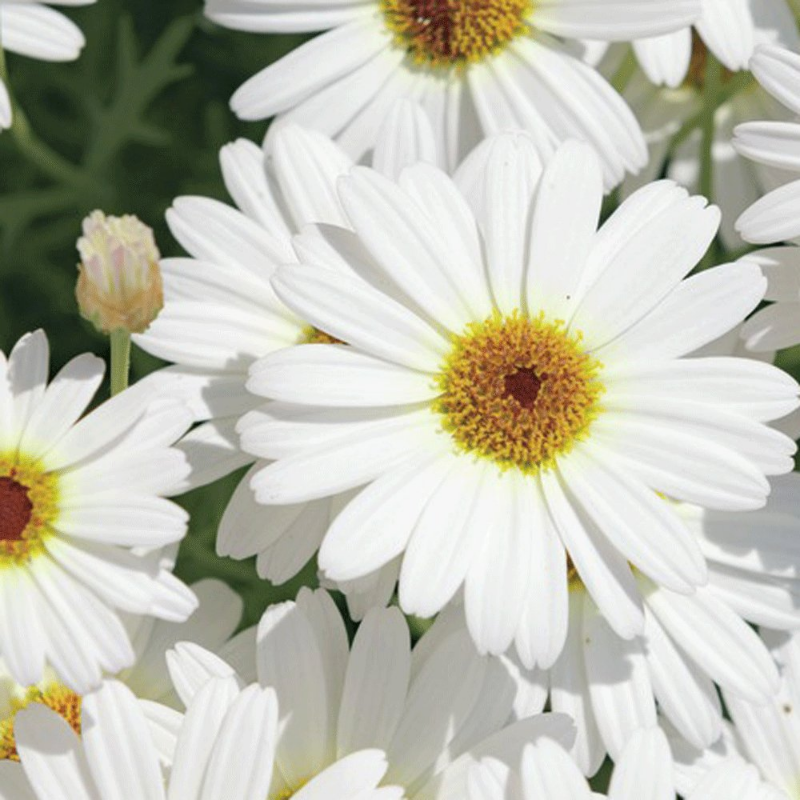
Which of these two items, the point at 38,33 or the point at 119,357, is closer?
the point at 119,357

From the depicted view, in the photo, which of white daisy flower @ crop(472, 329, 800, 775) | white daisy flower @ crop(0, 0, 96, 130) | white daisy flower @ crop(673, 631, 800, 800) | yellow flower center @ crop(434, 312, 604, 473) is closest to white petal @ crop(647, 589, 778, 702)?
white daisy flower @ crop(472, 329, 800, 775)

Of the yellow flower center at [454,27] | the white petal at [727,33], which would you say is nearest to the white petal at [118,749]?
the yellow flower center at [454,27]

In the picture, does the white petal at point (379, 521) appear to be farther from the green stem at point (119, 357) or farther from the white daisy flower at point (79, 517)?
the green stem at point (119, 357)

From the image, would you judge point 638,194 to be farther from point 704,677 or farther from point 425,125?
point 704,677

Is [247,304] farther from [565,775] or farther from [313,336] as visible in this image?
[565,775]

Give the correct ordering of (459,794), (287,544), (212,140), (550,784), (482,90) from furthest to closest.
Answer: (212,140) → (482,90) → (287,544) → (459,794) → (550,784)

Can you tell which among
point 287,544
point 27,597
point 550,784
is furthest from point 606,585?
point 27,597

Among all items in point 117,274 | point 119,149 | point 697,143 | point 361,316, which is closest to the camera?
point 117,274

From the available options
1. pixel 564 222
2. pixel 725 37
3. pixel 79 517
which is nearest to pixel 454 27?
pixel 725 37
